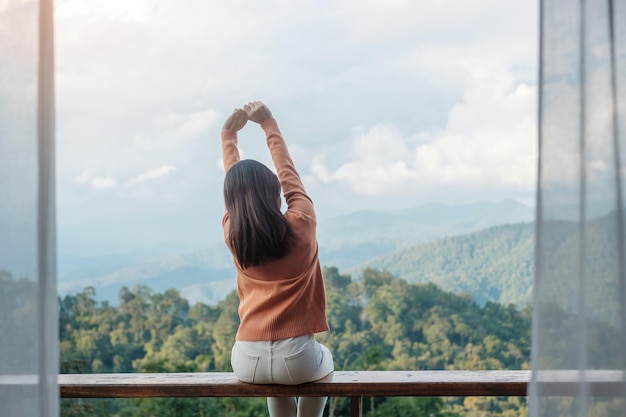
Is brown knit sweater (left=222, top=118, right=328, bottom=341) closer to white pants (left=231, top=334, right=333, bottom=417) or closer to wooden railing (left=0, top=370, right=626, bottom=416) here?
white pants (left=231, top=334, right=333, bottom=417)

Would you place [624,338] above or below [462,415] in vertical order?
above

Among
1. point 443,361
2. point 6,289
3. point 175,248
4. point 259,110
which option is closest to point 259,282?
point 259,110

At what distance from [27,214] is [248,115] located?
0.85m

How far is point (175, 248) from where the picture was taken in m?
6.34

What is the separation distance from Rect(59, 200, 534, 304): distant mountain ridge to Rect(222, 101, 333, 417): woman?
145 inches

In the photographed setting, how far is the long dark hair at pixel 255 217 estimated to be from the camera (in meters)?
2.16

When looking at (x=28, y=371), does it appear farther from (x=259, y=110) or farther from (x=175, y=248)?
→ (x=175, y=248)

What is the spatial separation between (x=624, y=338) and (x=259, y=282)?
3.53ft

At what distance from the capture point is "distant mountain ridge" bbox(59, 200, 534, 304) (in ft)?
19.6

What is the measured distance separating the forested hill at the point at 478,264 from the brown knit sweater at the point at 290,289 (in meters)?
3.77

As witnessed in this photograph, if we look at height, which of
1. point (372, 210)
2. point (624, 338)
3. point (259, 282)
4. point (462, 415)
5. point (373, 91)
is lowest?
point (462, 415)

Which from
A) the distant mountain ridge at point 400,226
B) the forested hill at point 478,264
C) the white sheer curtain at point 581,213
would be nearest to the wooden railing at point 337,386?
the white sheer curtain at point 581,213

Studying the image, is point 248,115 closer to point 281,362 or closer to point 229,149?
point 229,149

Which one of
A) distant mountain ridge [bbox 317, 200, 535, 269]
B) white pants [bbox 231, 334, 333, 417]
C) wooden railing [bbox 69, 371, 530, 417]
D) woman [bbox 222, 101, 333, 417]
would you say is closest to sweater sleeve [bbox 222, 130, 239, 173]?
woman [bbox 222, 101, 333, 417]
